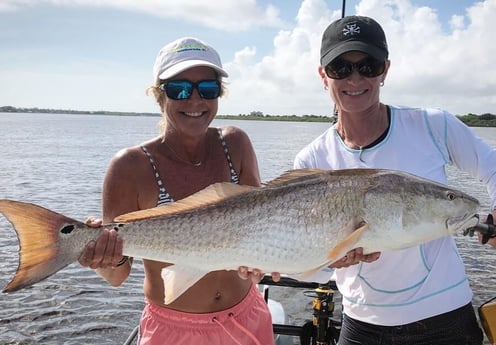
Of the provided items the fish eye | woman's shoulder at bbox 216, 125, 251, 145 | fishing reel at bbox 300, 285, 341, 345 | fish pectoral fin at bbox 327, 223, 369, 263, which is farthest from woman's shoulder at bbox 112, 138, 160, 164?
fishing reel at bbox 300, 285, 341, 345

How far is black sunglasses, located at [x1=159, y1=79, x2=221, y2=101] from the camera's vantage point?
12.7ft

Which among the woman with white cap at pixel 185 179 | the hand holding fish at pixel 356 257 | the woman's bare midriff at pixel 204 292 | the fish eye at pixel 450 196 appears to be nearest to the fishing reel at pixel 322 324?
the woman with white cap at pixel 185 179

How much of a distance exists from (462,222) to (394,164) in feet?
1.97

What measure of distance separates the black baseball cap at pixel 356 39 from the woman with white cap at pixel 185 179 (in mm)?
847

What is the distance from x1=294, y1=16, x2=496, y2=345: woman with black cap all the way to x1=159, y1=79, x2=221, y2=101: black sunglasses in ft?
2.85

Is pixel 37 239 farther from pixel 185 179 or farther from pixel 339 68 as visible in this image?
pixel 339 68

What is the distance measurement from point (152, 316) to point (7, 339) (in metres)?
6.66

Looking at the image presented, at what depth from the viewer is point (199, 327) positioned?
3900 millimetres

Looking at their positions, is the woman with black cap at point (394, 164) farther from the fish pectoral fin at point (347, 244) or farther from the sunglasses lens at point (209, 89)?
the sunglasses lens at point (209, 89)

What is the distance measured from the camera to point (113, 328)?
9.91 m

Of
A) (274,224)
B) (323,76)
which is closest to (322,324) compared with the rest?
(274,224)

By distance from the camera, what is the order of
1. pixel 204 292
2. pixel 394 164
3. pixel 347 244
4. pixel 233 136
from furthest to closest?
pixel 233 136 < pixel 204 292 < pixel 394 164 < pixel 347 244

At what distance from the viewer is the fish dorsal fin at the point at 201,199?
3.52m

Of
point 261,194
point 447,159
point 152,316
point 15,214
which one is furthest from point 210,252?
point 447,159
